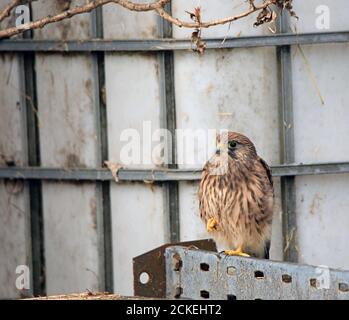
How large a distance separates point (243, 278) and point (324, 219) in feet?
8.04

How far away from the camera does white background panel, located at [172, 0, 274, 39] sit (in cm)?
856

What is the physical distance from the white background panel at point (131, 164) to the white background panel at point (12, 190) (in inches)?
28.8

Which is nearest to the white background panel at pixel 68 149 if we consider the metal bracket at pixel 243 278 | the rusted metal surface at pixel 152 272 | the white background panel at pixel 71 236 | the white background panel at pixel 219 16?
the white background panel at pixel 71 236

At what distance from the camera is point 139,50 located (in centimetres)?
874

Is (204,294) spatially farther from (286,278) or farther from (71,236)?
(71,236)

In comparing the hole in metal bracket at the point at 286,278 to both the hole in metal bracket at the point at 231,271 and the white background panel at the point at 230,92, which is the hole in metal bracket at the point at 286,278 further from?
the white background panel at the point at 230,92

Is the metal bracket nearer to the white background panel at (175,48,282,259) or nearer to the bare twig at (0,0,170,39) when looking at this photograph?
the bare twig at (0,0,170,39)

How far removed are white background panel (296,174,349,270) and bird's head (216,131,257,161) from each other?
1101 millimetres

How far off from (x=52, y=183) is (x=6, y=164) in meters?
0.40

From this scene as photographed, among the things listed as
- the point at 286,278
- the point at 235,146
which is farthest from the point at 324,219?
the point at 286,278

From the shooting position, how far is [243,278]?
6.52 m

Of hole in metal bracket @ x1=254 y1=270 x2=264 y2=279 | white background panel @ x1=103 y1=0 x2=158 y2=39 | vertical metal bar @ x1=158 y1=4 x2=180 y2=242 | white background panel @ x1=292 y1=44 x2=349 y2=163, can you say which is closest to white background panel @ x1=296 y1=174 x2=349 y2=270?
white background panel @ x1=292 y1=44 x2=349 y2=163

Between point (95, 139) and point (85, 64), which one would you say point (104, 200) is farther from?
point (85, 64)

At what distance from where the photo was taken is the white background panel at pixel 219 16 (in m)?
8.56
